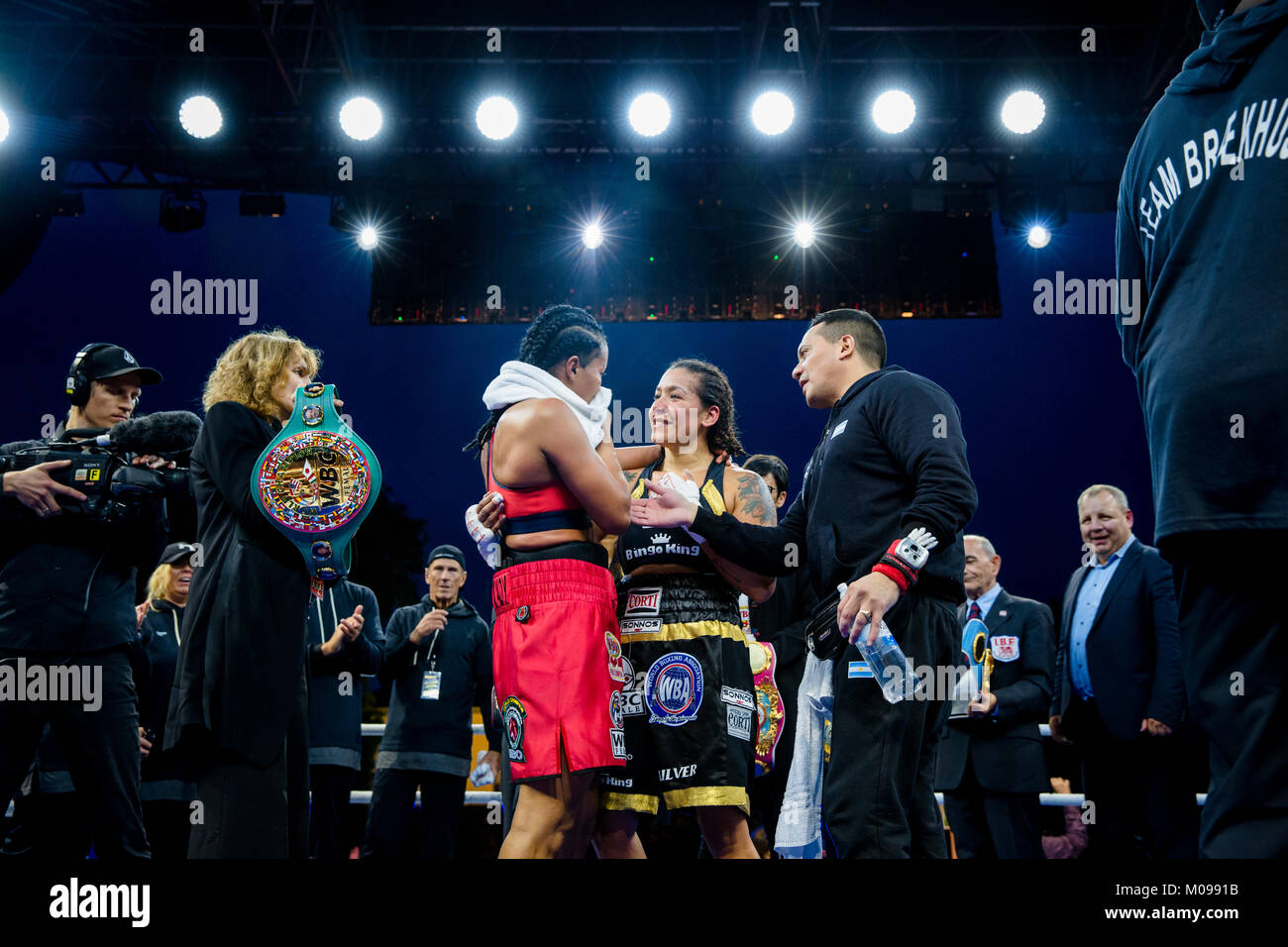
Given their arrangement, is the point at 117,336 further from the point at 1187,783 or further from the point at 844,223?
the point at 1187,783

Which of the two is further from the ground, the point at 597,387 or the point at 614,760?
the point at 597,387

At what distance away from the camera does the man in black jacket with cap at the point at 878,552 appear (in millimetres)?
2178

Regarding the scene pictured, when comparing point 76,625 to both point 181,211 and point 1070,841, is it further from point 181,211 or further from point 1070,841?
→ point 181,211

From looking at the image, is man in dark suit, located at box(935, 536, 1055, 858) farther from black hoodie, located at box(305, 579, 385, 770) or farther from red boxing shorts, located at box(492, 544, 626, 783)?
black hoodie, located at box(305, 579, 385, 770)

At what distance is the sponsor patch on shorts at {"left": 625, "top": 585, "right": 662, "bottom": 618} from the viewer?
2969 millimetres

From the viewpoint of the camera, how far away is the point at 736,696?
9.75ft

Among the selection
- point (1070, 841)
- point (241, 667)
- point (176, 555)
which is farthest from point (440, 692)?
point (1070, 841)

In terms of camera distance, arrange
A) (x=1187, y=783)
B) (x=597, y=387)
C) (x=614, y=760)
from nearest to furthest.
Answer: (x=614, y=760)
(x=597, y=387)
(x=1187, y=783)

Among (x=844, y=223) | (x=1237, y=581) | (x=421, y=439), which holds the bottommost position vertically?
(x=1237, y=581)

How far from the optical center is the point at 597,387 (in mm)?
2959

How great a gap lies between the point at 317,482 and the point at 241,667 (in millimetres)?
518

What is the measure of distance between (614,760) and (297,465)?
117cm

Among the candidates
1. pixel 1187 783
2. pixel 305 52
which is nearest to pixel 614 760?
pixel 1187 783
